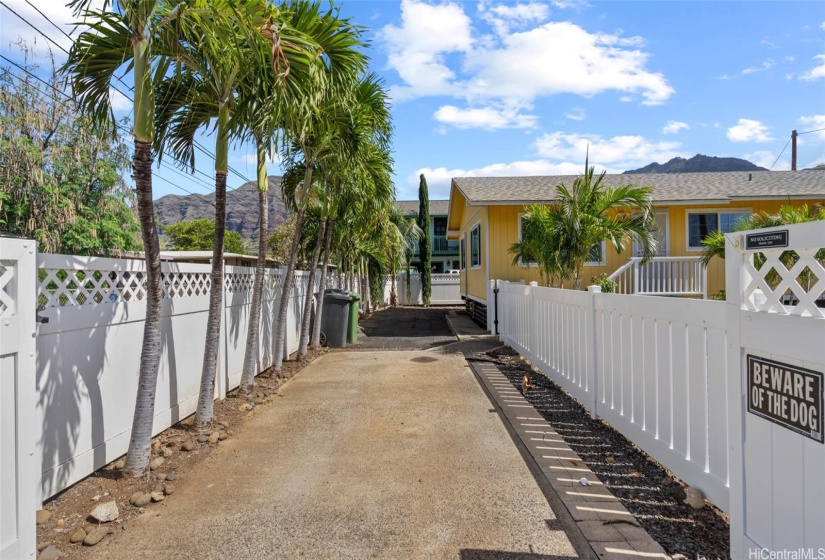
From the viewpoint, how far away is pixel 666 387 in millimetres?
3660

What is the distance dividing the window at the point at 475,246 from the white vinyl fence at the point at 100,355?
1104 centimetres

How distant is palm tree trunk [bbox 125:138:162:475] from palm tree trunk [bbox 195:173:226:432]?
101 centimetres

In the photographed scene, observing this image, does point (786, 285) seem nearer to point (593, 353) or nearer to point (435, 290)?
point (593, 353)

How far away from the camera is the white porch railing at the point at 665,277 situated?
42.7 ft

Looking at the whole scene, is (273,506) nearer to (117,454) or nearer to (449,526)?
(449,526)

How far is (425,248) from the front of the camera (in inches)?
1089

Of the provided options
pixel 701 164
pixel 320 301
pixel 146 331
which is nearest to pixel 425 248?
pixel 320 301

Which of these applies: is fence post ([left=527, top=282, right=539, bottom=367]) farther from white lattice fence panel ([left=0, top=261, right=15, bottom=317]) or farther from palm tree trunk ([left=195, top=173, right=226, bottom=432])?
white lattice fence panel ([left=0, top=261, right=15, bottom=317])

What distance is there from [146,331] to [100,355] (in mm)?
341

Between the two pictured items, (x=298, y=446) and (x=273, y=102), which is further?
(x=298, y=446)

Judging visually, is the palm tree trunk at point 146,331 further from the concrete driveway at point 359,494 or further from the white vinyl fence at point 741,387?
the white vinyl fence at point 741,387

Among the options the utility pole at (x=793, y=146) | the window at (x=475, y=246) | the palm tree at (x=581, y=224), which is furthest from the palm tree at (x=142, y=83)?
the utility pole at (x=793, y=146)

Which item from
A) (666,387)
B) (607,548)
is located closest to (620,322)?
(666,387)

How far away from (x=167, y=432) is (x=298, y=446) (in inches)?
49.5
